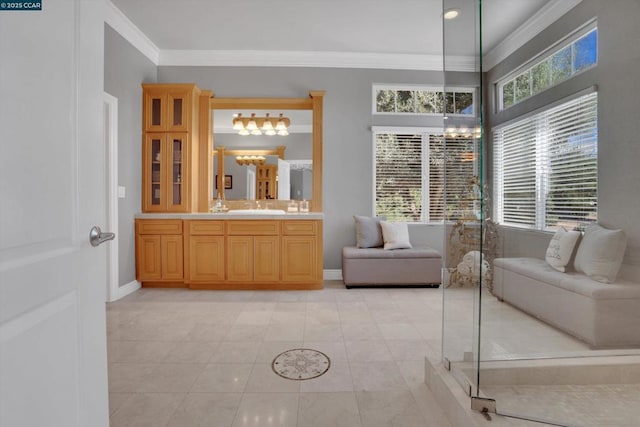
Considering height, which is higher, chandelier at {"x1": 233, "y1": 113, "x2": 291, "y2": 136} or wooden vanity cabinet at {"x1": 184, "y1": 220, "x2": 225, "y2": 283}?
chandelier at {"x1": 233, "y1": 113, "x2": 291, "y2": 136}

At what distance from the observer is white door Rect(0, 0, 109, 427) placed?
0.68 metres

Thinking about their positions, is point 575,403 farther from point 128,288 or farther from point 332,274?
point 128,288

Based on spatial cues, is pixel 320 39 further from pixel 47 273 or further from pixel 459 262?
pixel 47 273

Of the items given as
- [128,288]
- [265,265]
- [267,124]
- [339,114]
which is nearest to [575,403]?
[265,265]

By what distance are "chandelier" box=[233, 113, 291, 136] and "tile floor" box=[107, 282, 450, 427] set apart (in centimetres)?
219

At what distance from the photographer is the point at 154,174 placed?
3.88 m

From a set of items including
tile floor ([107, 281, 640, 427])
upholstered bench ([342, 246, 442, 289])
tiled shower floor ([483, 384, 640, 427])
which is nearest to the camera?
tiled shower floor ([483, 384, 640, 427])

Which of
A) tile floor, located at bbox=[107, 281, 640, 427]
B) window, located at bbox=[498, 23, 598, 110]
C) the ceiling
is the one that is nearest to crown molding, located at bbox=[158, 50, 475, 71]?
the ceiling

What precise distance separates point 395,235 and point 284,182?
5.31 ft

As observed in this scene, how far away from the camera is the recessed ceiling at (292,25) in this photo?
3.19 meters

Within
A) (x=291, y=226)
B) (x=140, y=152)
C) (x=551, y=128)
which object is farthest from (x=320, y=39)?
(x=551, y=128)

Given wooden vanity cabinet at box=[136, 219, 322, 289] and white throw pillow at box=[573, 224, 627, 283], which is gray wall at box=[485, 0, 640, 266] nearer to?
white throw pillow at box=[573, 224, 627, 283]

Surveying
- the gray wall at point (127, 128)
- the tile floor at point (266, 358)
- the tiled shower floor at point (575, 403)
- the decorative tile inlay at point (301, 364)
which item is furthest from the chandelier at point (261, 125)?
the tiled shower floor at point (575, 403)

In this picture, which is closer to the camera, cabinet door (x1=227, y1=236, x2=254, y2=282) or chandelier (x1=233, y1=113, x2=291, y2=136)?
cabinet door (x1=227, y1=236, x2=254, y2=282)
